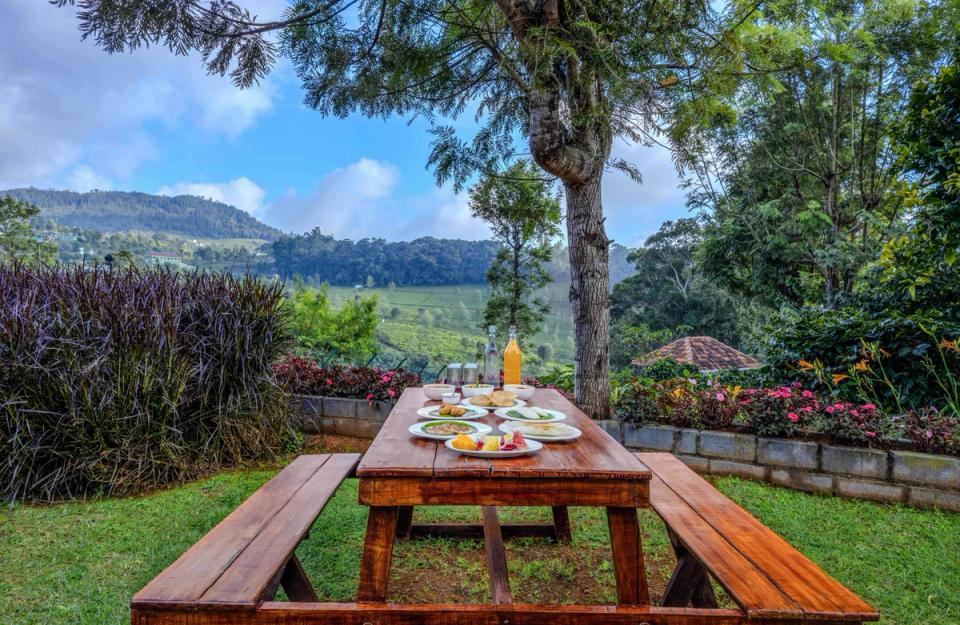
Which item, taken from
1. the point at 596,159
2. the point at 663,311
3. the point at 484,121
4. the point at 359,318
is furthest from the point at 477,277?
the point at 663,311

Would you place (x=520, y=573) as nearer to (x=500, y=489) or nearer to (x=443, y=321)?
(x=500, y=489)

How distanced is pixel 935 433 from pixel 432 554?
9.76 feet

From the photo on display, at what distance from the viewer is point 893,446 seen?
122 inches

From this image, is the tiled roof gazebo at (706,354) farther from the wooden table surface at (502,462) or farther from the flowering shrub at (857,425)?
the wooden table surface at (502,462)

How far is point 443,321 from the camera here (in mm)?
9062

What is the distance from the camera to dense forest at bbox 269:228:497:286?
10.2 m

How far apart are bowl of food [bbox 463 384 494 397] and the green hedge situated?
1901 mm

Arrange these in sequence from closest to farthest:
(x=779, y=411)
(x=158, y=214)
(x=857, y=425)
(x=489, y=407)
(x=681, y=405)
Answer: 1. (x=489, y=407)
2. (x=857, y=425)
3. (x=779, y=411)
4. (x=681, y=405)
5. (x=158, y=214)

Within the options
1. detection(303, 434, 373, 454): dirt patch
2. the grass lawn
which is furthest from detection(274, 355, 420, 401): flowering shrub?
the grass lawn

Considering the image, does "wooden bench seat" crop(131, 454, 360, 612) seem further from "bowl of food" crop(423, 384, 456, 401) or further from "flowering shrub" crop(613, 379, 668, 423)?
"flowering shrub" crop(613, 379, 668, 423)

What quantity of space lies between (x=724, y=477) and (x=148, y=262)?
449 cm

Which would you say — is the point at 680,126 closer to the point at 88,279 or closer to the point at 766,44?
the point at 766,44

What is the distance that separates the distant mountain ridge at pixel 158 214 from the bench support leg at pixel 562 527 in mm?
14394

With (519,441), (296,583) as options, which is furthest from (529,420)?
(296,583)
